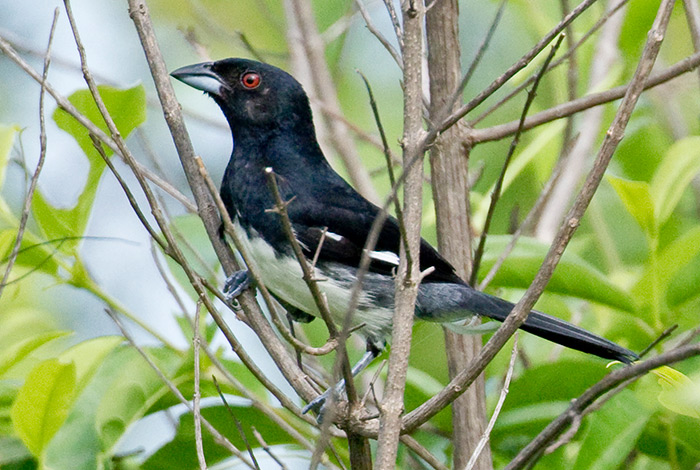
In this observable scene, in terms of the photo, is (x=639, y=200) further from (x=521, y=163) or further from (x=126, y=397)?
(x=126, y=397)

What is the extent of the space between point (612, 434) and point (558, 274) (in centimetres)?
48

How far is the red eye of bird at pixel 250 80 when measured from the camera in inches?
119

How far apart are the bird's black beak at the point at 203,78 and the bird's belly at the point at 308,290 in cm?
55

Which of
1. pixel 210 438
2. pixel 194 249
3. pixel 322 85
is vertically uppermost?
pixel 322 85

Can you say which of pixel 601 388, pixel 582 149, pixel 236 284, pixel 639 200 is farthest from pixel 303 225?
pixel 582 149

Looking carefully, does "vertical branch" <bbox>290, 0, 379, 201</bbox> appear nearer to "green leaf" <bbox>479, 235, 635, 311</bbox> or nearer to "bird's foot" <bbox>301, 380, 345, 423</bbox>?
"green leaf" <bbox>479, 235, 635, 311</bbox>

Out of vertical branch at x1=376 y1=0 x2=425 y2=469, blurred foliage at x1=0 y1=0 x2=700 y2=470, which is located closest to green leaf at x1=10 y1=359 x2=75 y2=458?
blurred foliage at x1=0 y1=0 x2=700 y2=470

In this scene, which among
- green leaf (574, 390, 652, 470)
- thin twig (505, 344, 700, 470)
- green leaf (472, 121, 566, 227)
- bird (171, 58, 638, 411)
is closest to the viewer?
thin twig (505, 344, 700, 470)

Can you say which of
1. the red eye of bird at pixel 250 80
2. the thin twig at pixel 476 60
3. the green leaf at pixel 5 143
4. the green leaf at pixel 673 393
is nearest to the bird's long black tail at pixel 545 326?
the green leaf at pixel 673 393

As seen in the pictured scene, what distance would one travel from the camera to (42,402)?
2230 mm

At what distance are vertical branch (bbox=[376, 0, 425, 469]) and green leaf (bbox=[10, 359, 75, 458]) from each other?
3.08 ft

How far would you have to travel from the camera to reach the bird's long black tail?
2209 millimetres

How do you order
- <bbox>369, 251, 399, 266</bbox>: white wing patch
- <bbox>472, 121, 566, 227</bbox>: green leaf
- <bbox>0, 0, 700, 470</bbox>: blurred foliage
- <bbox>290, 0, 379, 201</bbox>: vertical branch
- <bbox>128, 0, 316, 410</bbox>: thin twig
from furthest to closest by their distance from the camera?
<bbox>290, 0, 379, 201</bbox>: vertical branch < <bbox>472, 121, 566, 227</bbox>: green leaf < <bbox>369, 251, 399, 266</bbox>: white wing patch < <bbox>0, 0, 700, 470</bbox>: blurred foliage < <bbox>128, 0, 316, 410</bbox>: thin twig

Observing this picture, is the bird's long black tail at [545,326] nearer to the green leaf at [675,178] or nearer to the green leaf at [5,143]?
the green leaf at [675,178]
